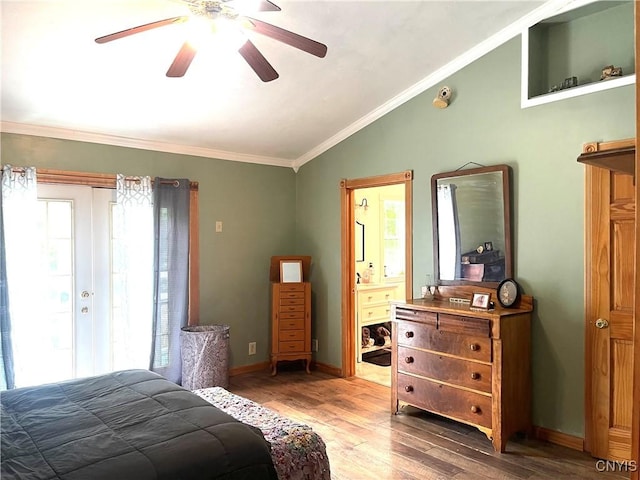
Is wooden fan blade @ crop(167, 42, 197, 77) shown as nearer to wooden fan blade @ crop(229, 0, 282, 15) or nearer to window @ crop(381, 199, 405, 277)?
wooden fan blade @ crop(229, 0, 282, 15)

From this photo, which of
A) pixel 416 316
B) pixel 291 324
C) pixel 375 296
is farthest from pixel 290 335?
pixel 416 316

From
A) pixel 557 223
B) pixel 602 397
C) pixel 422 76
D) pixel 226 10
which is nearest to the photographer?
pixel 226 10

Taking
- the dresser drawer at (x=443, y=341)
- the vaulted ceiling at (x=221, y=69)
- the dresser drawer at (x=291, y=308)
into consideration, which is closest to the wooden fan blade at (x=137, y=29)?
the vaulted ceiling at (x=221, y=69)

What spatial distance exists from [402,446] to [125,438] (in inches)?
81.8

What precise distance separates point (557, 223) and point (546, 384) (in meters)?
1.16

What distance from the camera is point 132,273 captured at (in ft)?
13.6

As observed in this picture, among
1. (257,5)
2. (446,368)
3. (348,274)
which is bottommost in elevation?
(446,368)

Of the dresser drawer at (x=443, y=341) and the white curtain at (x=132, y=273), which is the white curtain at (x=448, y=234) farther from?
the white curtain at (x=132, y=273)

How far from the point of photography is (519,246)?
349cm

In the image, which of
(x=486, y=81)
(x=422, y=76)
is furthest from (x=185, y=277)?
(x=486, y=81)

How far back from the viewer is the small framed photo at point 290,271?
197 inches

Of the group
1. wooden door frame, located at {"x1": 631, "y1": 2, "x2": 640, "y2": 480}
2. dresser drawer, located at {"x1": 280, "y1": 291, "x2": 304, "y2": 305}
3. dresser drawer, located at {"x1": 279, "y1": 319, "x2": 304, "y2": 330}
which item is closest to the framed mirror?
dresser drawer, located at {"x1": 280, "y1": 291, "x2": 304, "y2": 305}

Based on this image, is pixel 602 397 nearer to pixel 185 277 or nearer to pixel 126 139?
pixel 185 277

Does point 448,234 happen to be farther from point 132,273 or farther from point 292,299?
point 132,273
